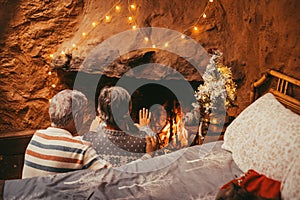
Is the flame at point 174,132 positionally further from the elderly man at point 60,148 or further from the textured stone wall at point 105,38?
the elderly man at point 60,148

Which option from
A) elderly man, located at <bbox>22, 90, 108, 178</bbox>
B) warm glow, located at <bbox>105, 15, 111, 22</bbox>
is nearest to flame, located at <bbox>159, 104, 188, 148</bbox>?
warm glow, located at <bbox>105, 15, 111, 22</bbox>

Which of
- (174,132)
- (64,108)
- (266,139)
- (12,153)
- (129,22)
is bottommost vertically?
(12,153)

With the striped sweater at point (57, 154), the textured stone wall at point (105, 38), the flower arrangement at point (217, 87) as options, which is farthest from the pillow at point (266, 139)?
the striped sweater at point (57, 154)

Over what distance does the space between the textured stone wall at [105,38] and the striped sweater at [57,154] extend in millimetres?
1318

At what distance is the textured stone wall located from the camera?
2344 millimetres

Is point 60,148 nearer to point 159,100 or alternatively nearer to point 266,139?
point 266,139

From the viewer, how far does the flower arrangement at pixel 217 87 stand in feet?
9.23

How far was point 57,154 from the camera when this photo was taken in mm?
1812

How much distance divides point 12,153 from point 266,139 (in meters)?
2.52

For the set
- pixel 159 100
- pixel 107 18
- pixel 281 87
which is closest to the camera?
pixel 281 87

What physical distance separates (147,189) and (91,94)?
2.12 m

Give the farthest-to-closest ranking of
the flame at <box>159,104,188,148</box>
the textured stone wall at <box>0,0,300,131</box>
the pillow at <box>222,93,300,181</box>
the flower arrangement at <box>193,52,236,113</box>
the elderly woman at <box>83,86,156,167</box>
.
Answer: the flame at <box>159,104,188,148</box> < the flower arrangement at <box>193,52,236,113</box> < the textured stone wall at <box>0,0,300,131</box> < the elderly woman at <box>83,86,156,167</box> < the pillow at <box>222,93,300,181</box>

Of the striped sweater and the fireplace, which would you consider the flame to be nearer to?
the fireplace

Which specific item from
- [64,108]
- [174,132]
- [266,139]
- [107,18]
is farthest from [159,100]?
[266,139]
